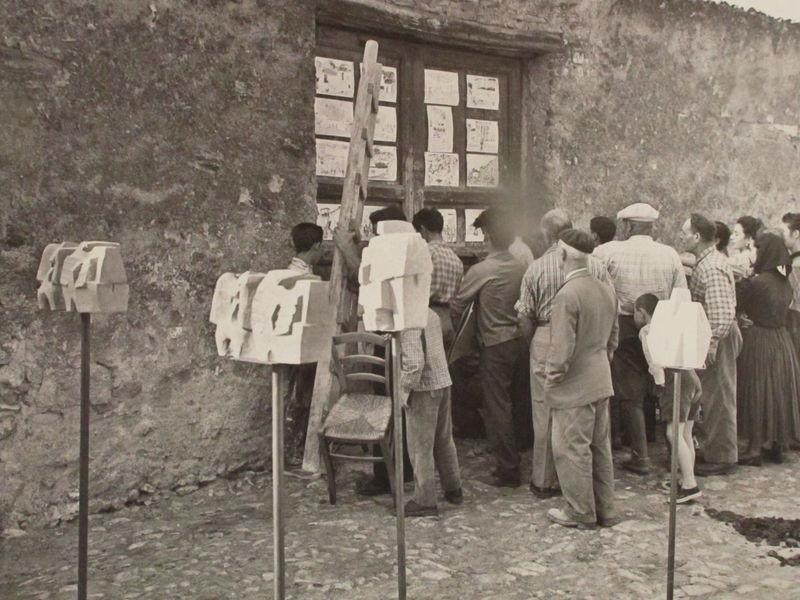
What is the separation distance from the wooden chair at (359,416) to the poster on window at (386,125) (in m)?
1.73

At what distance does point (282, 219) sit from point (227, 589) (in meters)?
2.40

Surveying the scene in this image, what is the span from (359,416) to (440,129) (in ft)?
8.36

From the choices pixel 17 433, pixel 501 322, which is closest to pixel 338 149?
pixel 501 322

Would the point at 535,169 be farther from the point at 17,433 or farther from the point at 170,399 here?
the point at 17,433

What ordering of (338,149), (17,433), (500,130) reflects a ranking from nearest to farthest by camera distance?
1. (17,433)
2. (338,149)
3. (500,130)

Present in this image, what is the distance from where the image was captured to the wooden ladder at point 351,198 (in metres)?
5.10

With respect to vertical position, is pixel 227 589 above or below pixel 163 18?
below

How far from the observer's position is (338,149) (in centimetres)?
567

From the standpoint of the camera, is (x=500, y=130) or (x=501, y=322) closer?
(x=501, y=322)

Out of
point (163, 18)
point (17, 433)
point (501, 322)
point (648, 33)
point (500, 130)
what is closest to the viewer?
point (17, 433)

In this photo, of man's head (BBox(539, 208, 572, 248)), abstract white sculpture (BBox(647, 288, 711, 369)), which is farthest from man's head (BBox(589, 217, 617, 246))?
abstract white sculpture (BBox(647, 288, 711, 369))

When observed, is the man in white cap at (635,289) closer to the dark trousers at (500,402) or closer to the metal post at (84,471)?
the dark trousers at (500,402)

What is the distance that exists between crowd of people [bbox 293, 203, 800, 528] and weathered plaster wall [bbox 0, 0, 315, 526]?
0.62 metres

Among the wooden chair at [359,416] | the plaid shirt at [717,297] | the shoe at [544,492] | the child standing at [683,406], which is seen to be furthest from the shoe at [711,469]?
the wooden chair at [359,416]
